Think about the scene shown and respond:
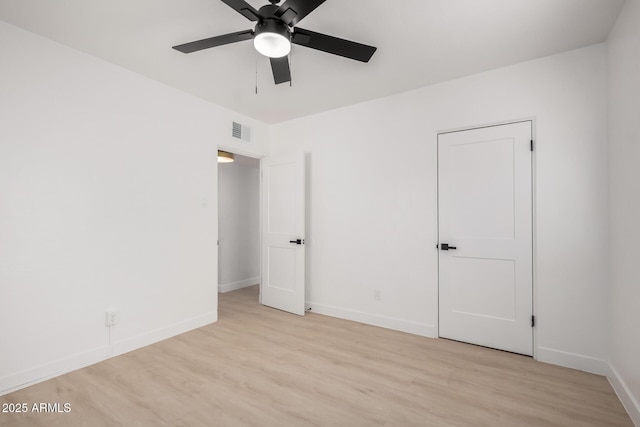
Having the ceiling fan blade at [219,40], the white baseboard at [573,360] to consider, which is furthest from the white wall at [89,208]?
the white baseboard at [573,360]

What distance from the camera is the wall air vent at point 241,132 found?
3.98 metres

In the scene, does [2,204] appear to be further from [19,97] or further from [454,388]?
[454,388]

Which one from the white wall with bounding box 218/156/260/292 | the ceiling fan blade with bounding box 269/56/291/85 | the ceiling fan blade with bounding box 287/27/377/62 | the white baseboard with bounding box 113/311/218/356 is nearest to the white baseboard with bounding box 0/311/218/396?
the white baseboard with bounding box 113/311/218/356

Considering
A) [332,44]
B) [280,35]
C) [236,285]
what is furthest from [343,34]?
[236,285]

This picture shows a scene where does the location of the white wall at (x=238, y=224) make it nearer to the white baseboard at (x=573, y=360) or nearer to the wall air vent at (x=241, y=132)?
the wall air vent at (x=241, y=132)

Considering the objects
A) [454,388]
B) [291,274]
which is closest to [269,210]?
[291,274]

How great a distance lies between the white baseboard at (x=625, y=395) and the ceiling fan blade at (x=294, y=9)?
9.98 feet

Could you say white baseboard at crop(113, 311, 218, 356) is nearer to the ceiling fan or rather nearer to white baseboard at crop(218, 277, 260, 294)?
white baseboard at crop(218, 277, 260, 294)

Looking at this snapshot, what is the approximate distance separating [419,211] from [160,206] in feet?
9.22

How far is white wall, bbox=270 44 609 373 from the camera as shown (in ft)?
8.13

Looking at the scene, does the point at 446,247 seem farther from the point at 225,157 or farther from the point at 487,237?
the point at 225,157

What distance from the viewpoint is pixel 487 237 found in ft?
9.61

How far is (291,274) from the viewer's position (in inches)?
159

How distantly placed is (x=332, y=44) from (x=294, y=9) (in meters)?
0.37
